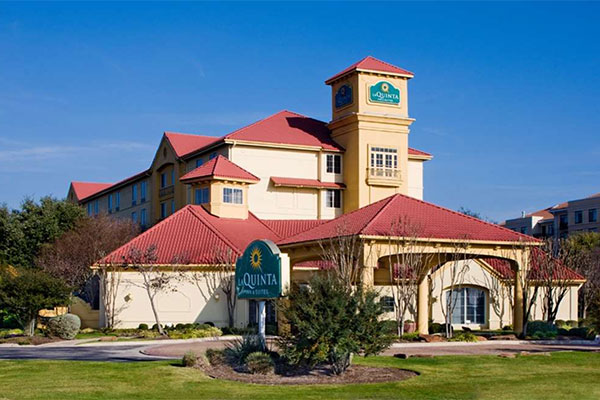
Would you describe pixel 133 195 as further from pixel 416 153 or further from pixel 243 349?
pixel 243 349

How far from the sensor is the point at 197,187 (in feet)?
171

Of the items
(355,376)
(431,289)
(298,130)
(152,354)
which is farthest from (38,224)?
(355,376)

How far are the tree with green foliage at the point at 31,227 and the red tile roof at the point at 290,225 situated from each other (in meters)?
16.1

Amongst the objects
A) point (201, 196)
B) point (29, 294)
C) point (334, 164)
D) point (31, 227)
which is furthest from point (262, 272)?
point (31, 227)

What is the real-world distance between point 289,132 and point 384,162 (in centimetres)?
695

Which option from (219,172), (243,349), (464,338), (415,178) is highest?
(415,178)

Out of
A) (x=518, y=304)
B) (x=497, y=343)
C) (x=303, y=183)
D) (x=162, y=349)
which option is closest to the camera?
(x=162, y=349)

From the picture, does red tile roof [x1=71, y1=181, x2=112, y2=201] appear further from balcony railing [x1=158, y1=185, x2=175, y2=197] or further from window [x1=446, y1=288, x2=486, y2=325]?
window [x1=446, y1=288, x2=486, y2=325]

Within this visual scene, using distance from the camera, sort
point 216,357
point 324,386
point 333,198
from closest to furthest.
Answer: point 324,386 → point 216,357 → point 333,198

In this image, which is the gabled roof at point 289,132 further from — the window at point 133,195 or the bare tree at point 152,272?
the window at point 133,195

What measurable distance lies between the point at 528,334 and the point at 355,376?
17.4 metres

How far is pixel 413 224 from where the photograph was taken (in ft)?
119

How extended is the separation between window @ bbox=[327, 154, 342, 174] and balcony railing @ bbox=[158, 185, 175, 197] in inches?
523

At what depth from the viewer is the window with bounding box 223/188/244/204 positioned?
169 feet
